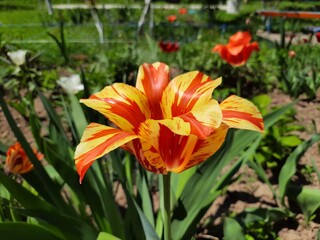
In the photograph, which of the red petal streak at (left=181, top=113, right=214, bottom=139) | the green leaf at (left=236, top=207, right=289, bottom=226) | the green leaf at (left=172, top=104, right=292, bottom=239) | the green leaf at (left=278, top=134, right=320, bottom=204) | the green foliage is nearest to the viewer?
the red petal streak at (left=181, top=113, right=214, bottom=139)

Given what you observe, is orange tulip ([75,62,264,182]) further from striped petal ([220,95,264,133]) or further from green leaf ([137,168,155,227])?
green leaf ([137,168,155,227])

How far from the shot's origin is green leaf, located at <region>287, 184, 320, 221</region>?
1486 mm

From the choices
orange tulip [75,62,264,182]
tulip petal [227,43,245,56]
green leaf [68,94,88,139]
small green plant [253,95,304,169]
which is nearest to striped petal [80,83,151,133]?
orange tulip [75,62,264,182]

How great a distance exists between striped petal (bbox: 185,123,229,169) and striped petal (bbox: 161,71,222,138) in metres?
0.06

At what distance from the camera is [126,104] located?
82 cm

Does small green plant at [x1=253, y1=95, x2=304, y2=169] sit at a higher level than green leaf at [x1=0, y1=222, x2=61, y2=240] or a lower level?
lower

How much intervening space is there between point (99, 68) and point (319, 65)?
206 centimetres

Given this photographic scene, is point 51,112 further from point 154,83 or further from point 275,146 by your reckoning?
point 275,146

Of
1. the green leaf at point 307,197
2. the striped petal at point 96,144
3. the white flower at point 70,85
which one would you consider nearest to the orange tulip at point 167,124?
the striped petal at point 96,144

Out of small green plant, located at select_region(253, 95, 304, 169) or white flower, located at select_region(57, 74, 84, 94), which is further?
small green plant, located at select_region(253, 95, 304, 169)

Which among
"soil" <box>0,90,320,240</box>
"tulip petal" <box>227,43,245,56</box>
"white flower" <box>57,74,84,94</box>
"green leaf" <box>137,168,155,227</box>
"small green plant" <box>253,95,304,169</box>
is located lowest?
"soil" <box>0,90,320,240</box>

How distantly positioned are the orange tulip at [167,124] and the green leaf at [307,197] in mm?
840

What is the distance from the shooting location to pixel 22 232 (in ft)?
3.16

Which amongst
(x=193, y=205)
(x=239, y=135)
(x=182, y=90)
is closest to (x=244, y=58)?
(x=239, y=135)
